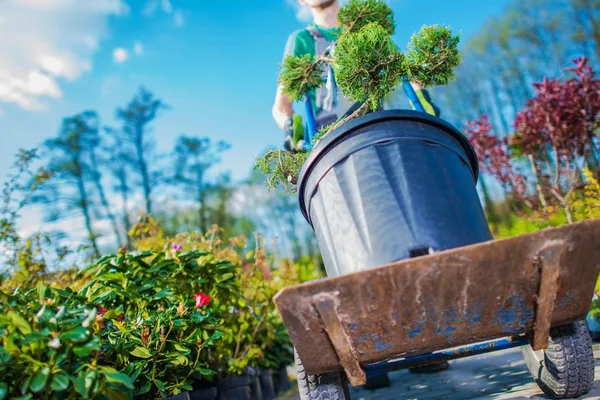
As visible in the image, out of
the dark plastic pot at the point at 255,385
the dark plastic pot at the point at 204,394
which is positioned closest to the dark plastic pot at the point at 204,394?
the dark plastic pot at the point at 204,394

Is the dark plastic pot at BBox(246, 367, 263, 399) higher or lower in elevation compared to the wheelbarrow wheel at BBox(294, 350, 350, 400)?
lower

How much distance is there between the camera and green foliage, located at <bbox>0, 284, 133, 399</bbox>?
1.04 m

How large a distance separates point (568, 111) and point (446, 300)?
370 centimetres

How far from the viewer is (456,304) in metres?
1.00

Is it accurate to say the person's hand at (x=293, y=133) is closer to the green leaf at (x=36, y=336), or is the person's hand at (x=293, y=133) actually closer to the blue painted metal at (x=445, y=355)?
the blue painted metal at (x=445, y=355)

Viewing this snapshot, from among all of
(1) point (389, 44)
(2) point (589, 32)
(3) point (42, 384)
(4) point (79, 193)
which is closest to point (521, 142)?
(1) point (389, 44)

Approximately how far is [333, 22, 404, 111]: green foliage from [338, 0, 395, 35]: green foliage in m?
0.39

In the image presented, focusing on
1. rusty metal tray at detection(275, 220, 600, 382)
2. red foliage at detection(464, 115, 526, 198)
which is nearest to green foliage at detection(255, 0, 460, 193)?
rusty metal tray at detection(275, 220, 600, 382)

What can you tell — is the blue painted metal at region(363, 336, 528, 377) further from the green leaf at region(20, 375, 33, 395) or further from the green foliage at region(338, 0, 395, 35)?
the green foliage at region(338, 0, 395, 35)

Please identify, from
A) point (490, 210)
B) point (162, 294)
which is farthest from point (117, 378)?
point (490, 210)

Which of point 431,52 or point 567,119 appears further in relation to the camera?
point 567,119

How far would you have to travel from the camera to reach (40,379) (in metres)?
1.02

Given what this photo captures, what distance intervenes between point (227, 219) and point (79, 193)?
7.44 m

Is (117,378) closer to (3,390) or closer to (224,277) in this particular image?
(3,390)
